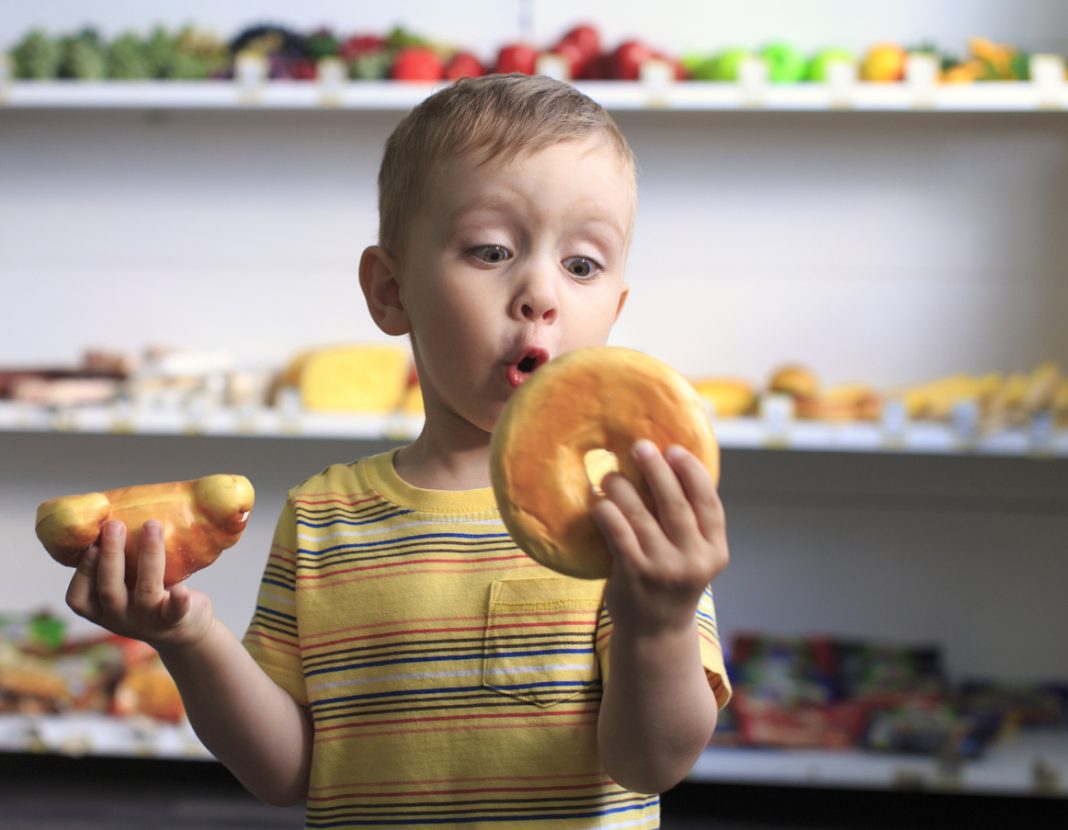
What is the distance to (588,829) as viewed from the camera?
813 mm

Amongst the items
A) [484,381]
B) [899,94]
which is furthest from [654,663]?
[899,94]

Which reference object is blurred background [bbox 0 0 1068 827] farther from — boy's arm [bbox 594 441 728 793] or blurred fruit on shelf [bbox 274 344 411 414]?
boy's arm [bbox 594 441 728 793]

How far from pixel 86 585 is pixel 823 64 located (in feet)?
6.48

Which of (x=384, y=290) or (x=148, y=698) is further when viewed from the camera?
(x=148, y=698)

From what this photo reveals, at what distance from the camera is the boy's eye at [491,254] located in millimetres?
780

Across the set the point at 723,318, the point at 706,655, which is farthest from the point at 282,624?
the point at 723,318

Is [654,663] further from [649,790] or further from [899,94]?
[899,94]

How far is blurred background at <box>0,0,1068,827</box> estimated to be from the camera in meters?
2.31

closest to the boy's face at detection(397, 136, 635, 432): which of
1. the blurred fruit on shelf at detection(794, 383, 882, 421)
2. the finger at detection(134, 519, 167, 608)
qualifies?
the finger at detection(134, 519, 167, 608)

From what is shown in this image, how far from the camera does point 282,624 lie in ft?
2.88

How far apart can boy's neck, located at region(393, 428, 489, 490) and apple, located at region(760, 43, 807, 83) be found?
171cm

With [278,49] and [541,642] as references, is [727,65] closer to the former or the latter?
[278,49]

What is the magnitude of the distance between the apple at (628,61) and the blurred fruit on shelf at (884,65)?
44cm

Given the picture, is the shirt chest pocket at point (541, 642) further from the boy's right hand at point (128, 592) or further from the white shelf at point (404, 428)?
the white shelf at point (404, 428)
